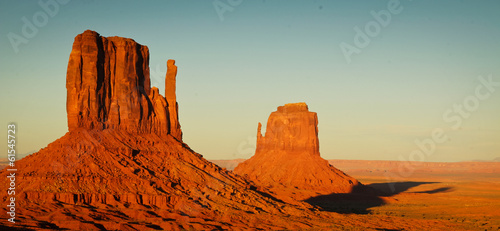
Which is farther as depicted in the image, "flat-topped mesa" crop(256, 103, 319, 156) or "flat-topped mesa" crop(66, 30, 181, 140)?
"flat-topped mesa" crop(256, 103, 319, 156)

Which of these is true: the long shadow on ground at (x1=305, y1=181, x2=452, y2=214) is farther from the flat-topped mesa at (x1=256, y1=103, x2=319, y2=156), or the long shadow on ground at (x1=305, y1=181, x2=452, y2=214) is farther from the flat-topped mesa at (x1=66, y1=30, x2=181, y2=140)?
the flat-topped mesa at (x1=66, y1=30, x2=181, y2=140)

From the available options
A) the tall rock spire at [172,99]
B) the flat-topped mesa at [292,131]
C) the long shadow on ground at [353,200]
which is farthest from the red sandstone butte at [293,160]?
the tall rock spire at [172,99]

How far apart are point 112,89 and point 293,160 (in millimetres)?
63265

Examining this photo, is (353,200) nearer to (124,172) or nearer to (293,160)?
(293,160)

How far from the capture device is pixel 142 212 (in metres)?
59.7

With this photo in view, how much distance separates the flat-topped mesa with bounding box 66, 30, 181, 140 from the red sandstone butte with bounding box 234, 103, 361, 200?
37.1m

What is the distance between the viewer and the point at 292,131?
441 ft

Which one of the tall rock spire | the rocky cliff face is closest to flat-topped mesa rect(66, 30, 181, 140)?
the rocky cliff face

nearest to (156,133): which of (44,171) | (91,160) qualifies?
(91,160)

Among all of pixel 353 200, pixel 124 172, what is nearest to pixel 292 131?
pixel 353 200

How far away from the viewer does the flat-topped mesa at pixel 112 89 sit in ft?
228

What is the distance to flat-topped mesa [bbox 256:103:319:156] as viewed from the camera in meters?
132

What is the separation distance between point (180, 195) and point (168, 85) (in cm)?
2252

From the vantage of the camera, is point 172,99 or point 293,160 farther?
point 293,160
